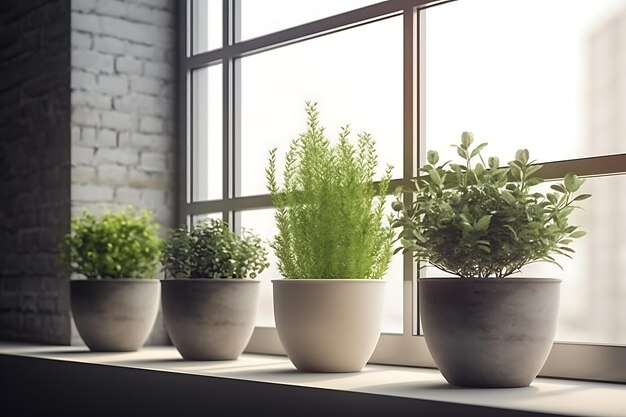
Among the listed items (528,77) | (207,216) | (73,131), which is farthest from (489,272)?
(73,131)

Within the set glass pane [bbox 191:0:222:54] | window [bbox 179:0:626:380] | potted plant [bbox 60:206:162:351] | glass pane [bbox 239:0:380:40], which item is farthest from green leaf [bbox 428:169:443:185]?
glass pane [bbox 191:0:222:54]

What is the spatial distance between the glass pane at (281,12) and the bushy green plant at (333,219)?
67 centimetres

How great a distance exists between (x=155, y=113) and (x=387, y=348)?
149cm

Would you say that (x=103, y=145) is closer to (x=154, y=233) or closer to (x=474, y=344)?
(x=154, y=233)

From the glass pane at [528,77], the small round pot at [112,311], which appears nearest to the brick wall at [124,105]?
the small round pot at [112,311]

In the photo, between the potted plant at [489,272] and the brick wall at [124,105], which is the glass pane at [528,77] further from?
the brick wall at [124,105]

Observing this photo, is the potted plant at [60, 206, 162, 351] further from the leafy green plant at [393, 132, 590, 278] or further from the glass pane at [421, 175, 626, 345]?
the glass pane at [421, 175, 626, 345]

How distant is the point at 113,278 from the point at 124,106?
0.75 m

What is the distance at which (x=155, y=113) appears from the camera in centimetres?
388

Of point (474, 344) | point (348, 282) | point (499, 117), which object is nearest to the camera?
point (474, 344)

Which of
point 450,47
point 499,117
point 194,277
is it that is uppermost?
point 450,47

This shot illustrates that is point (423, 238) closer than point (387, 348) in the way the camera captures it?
Yes

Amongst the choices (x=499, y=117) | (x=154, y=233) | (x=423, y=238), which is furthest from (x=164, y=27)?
(x=423, y=238)

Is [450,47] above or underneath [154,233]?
above
